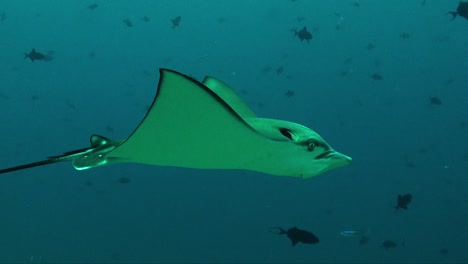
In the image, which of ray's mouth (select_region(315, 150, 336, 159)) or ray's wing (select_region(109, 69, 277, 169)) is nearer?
ray's wing (select_region(109, 69, 277, 169))

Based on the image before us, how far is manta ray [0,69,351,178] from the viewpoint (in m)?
1.52

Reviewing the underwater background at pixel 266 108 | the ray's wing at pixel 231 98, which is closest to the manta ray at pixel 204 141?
the ray's wing at pixel 231 98

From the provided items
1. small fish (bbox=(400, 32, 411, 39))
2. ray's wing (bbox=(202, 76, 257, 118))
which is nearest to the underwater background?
small fish (bbox=(400, 32, 411, 39))

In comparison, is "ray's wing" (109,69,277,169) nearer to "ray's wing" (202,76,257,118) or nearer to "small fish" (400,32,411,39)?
"ray's wing" (202,76,257,118)

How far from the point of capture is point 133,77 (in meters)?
10.1

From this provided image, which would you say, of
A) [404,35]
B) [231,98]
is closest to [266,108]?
[404,35]

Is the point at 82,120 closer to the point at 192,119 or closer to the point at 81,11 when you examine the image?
the point at 81,11

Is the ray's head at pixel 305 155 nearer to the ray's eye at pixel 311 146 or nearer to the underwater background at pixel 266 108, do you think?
the ray's eye at pixel 311 146

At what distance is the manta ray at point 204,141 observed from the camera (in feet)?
5.00

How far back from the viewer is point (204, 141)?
1.71m

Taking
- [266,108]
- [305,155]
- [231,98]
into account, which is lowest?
[305,155]

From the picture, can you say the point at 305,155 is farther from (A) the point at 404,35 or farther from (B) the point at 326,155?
(A) the point at 404,35

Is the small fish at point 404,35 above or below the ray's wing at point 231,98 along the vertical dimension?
above

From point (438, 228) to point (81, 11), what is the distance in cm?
921
